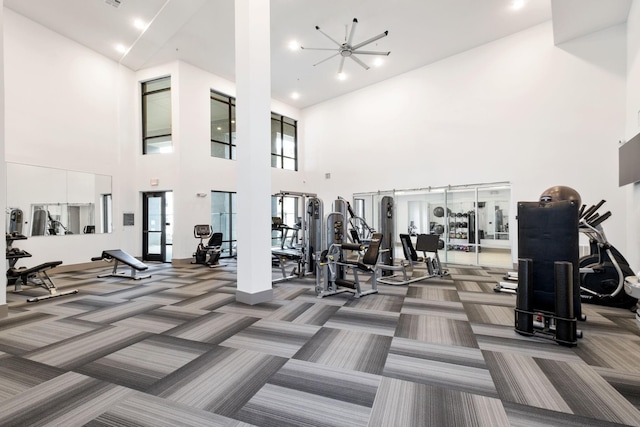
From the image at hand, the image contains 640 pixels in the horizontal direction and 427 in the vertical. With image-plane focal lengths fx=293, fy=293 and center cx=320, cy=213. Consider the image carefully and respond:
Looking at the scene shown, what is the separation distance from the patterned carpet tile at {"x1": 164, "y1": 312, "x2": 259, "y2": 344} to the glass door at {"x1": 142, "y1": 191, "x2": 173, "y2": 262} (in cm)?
539

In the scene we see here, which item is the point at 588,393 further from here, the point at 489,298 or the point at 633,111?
the point at 633,111

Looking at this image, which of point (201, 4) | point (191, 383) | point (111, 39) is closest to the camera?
point (191, 383)

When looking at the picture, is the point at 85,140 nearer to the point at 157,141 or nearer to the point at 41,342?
the point at 157,141

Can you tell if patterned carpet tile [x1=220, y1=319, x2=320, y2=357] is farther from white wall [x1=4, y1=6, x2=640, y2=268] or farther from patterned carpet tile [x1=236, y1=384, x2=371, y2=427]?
white wall [x1=4, y1=6, x2=640, y2=268]

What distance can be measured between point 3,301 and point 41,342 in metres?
1.37

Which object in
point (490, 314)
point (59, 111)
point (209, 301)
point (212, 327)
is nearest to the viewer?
point (212, 327)

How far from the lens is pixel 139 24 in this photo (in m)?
6.46

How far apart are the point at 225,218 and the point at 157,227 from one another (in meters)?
1.95

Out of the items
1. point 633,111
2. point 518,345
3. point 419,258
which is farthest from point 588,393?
point 633,111

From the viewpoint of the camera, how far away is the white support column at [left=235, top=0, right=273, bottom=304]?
13.7 ft

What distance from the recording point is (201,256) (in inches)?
308

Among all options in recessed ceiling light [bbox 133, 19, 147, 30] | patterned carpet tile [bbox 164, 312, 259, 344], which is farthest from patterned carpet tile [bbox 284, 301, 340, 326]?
recessed ceiling light [bbox 133, 19, 147, 30]

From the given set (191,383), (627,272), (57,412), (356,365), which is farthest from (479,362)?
(627,272)

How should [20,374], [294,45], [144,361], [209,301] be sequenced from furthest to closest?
[294,45], [209,301], [144,361], [20,374]
